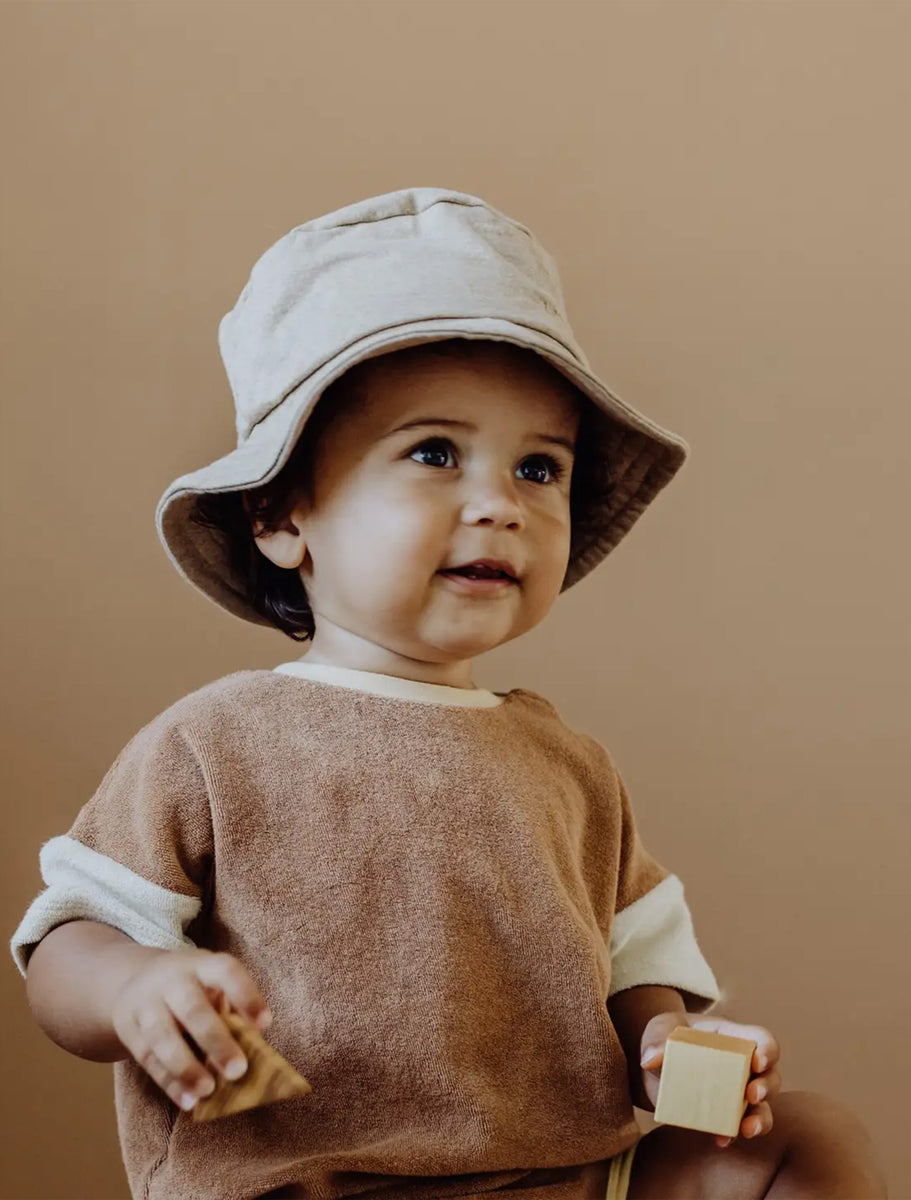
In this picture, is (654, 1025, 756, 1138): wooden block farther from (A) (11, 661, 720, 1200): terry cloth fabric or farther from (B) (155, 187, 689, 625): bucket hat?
(B) (155, 187, 689, 625): bucket hat

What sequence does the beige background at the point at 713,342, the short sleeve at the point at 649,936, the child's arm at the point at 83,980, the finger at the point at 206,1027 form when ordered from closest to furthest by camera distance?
the finger at the point at 206,1027 < the child's arm at the point at 83,980 < the short sleeve at the point at 649,936 < the beige background at the point at 713,342

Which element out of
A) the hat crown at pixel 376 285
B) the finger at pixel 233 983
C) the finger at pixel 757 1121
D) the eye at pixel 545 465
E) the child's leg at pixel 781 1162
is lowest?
the child's leg at pixel 781 1162

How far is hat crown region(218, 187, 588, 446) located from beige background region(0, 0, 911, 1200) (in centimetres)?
32

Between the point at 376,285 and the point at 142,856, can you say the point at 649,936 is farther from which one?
the point at 376,285

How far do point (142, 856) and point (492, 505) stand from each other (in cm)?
29

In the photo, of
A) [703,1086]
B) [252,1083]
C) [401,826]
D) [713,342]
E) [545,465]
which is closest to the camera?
[252,1083]

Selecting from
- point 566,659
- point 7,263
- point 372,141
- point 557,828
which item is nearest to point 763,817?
point 566,659

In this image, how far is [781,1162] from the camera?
0.84 meters

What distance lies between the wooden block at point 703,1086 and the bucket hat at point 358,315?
1.34 ft

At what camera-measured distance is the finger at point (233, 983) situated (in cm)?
65

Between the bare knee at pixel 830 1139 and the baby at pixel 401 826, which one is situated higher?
the baby at pixel 401 826

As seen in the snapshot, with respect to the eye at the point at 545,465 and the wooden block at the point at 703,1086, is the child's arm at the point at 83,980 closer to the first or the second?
the wooden block at the point at 703,1086

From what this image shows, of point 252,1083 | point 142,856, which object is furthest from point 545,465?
point 252,1083

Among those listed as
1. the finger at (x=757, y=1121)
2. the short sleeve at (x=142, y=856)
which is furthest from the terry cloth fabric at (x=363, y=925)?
the finger at (x=757, y=1121)
